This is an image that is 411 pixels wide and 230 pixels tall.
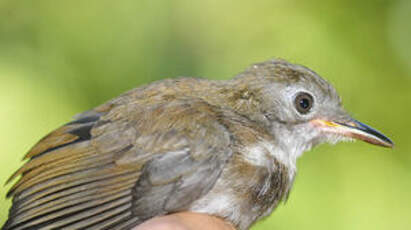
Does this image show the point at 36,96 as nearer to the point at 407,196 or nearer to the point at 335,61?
the point at 335,61

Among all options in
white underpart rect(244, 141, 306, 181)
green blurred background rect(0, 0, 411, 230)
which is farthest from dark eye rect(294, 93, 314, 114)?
green blurred background rect(0, 0, 411, 230)

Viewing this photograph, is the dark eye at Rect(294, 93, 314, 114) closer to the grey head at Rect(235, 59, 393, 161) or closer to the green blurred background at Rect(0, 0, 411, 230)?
the grey head at Rect(235, 59, 393, 161)

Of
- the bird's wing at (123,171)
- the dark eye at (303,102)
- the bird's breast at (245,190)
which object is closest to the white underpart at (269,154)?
the bird's breast at (245,190)

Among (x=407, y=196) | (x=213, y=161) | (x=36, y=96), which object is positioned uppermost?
(x=213, y=161)

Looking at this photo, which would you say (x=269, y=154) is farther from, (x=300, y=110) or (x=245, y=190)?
(x=300, y=110)

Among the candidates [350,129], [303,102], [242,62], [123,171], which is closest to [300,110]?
[303,102]

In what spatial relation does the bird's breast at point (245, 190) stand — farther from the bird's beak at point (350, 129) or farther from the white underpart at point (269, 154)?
the bird's beak at point (350, 129)

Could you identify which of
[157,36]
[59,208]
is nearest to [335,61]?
[157,36]

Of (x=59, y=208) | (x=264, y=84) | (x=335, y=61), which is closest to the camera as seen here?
(x=59, y=208)
